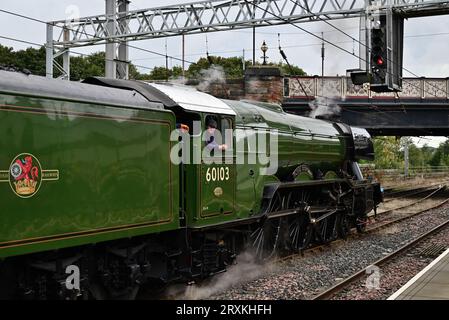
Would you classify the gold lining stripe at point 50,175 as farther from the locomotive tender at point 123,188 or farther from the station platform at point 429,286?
the station platform at point 429,286

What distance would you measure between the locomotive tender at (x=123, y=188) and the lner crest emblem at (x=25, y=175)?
0.01 metres

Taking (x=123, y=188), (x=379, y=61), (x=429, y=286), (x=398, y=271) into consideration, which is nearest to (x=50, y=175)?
(x=123, y=188)

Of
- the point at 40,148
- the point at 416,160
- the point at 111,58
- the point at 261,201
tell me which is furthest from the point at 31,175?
the point at 416,160

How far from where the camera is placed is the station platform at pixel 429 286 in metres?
7.66

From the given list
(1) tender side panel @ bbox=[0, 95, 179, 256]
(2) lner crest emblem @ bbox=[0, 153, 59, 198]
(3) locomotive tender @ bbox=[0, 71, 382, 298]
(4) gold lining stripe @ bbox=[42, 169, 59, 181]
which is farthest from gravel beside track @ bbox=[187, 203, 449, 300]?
(2) lner crest emblem @ bbox=[0, 153, 59, 198]

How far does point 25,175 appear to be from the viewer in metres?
5.21

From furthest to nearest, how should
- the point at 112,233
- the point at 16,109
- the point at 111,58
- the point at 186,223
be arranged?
the point at 111,58 < the point at 186,223 < the point at 112,233 < the point at 16,109

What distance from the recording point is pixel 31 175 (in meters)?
5.28

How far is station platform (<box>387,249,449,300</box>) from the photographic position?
7.66 metres

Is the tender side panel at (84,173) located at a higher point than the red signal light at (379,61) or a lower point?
lower

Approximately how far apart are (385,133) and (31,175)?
31.9 metres

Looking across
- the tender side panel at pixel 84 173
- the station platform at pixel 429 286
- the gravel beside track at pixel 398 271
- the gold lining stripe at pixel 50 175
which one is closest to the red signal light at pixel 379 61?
the gravel beside track at pixel 398 271

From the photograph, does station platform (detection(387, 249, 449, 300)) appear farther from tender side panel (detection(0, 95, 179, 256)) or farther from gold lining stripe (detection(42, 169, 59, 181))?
gold lining stripe (detection(42, 169, 59, 181))
